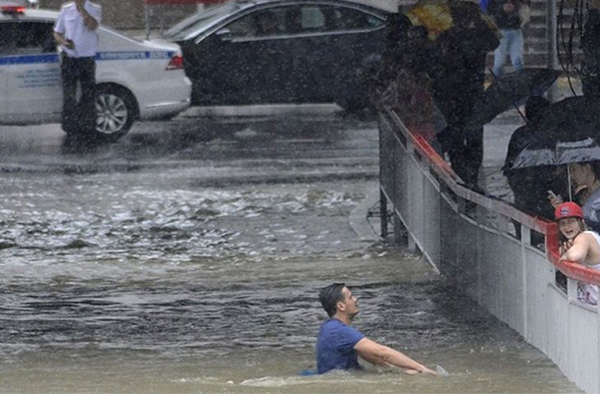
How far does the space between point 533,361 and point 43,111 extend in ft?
44.0

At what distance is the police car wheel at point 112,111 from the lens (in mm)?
23016

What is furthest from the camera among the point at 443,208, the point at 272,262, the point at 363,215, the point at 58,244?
the point at 363,215

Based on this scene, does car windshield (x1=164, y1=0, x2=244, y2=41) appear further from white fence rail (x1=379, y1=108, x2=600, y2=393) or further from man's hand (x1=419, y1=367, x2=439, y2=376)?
man's hand (x1=419, y1=367, x2=439, y2=376)

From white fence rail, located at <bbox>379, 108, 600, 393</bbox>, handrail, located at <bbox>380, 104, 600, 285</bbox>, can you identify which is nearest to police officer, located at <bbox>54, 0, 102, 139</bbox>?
white fence rail, located at <bbox>379, 108, 600, 393</bbox>

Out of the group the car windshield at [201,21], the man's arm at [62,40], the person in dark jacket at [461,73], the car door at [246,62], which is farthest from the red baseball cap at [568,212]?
the car windshield at [201,21]

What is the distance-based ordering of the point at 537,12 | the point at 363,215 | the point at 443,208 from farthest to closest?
the point at 537,12, the point at 363,215, the point at 443,208

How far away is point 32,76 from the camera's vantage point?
74.6 feet

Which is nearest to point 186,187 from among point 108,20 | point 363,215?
point 363,215

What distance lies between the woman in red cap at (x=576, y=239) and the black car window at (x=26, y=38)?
13895mm

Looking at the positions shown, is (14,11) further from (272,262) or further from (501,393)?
(501,393)

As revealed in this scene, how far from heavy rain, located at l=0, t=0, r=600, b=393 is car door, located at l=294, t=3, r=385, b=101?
28 mm

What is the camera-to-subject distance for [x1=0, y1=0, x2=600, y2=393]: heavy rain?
1078cm

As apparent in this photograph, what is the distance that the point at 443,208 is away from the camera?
13742 millimetres

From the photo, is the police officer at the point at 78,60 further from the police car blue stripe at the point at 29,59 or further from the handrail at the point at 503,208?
the handrail at the point at 503,208
